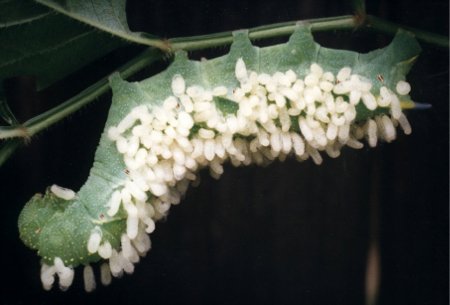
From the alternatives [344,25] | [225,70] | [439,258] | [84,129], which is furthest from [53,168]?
[439,258]

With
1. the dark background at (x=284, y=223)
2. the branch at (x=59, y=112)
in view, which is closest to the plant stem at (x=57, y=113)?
the branch at (x=59, y=112)

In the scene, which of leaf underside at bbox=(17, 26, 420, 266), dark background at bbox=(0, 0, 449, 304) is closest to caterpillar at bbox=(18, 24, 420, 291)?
leaf underside at bbox=(17, 26, 420, 266)

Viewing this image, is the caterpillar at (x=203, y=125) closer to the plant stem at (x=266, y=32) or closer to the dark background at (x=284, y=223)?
the plant stem at (x=266, y=32)

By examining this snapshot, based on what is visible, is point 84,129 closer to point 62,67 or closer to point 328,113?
point 62,67

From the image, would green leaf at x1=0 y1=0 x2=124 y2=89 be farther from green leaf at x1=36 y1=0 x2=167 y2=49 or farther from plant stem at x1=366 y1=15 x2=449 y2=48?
plant stem at x1=366 y1=15 x2=449 y2=48

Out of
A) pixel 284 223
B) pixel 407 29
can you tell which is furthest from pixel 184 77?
pixel 284 223

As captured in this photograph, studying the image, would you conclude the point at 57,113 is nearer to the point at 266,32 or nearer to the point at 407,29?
the point at 266,32

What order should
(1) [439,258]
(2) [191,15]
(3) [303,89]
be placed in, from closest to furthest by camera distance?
(3) [303,89] < (2) [191,15] < (1) [439,258]
